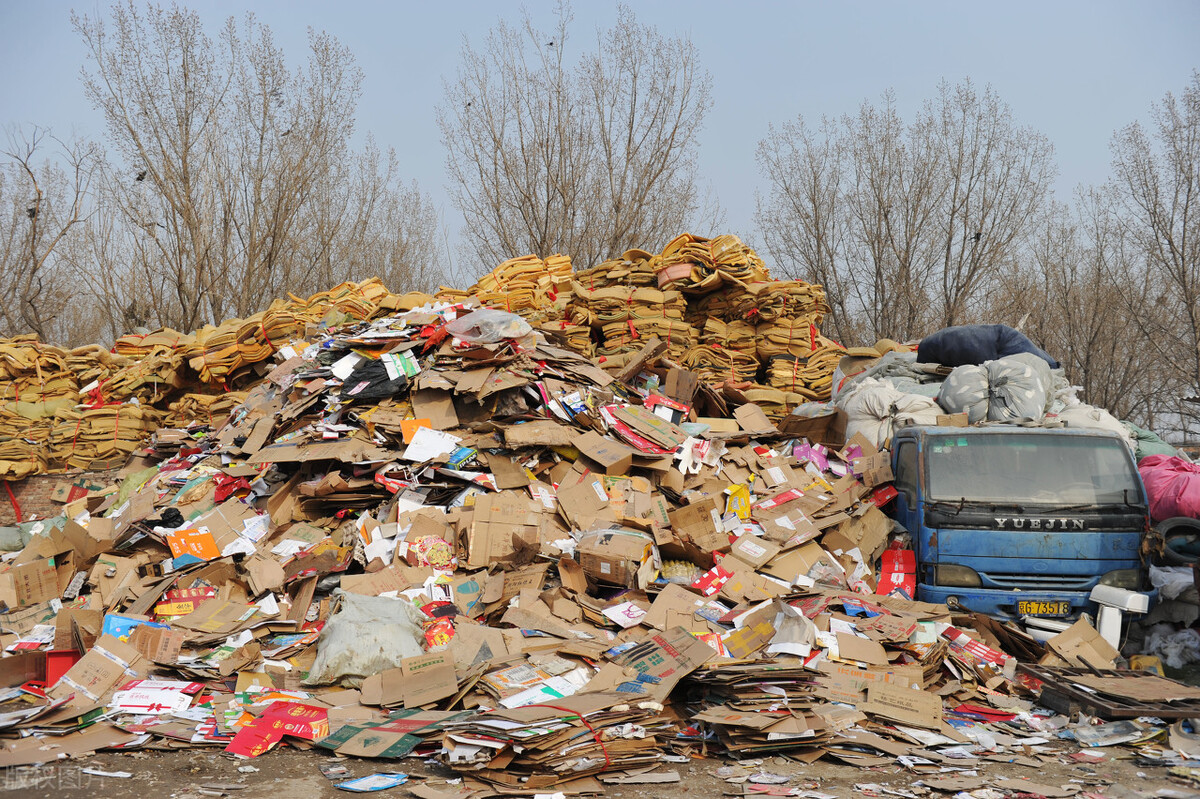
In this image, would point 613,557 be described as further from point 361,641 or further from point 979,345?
point 979,345

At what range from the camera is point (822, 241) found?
23141 mm

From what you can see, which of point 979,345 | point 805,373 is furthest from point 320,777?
point 805,373

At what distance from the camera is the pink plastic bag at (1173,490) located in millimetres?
6859

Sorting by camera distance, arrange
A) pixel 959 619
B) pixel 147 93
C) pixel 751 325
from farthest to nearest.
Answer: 1. pixel 147 93
2. pixel 751 325
3. pixel 959 619

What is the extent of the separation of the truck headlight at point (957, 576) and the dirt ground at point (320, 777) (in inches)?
72.3

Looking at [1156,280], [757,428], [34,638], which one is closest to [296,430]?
[34,638]

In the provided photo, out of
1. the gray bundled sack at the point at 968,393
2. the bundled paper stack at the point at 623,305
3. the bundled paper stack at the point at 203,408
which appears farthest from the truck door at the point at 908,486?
the bundled paper stack at the point at 203,408

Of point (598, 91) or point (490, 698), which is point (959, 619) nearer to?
point (490, 698)

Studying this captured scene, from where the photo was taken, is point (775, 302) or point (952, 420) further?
point (775, 302)

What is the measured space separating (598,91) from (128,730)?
17.6 meters

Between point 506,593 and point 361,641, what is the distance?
1220mm

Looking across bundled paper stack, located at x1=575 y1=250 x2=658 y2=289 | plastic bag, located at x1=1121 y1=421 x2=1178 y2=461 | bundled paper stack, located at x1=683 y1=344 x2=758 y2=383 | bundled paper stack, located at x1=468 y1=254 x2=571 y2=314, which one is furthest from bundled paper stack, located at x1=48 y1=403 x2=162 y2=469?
plastic bag, located at x1=1121 y1=421 x2=1178 y2=461

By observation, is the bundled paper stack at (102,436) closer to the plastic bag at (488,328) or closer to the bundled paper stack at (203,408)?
the bundled paper stack at (203,408)

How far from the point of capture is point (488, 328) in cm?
825
